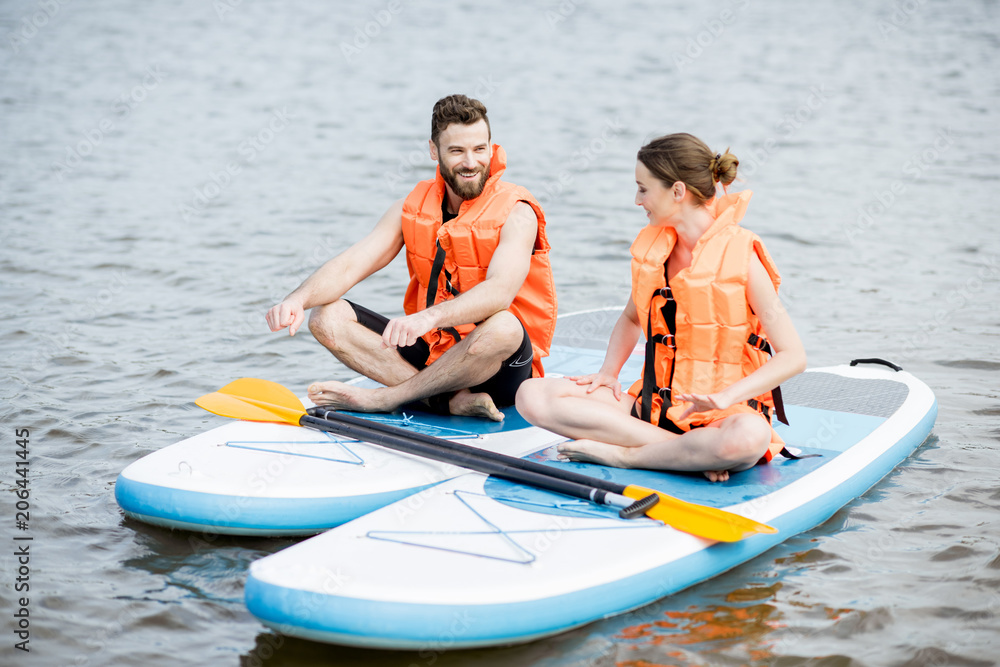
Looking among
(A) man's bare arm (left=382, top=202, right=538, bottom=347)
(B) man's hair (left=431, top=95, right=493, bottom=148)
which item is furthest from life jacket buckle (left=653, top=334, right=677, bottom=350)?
(B) man's hair (left=431, top=95, right=493, bottom=148)

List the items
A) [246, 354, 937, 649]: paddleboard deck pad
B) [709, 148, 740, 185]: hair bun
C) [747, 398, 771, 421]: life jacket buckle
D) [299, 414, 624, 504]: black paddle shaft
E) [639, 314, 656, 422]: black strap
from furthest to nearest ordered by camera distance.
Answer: [639, 314, 656, 422]: black strap < [747, 398, 771, 421]: life jacket buckle < [709, 148, 740, 185]: hair bun < [299, 414, 624, 504]: black paddle shaft < [246, 354, 937, 649]: paddleboard deck pad

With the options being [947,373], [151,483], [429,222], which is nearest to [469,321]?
[429,222]

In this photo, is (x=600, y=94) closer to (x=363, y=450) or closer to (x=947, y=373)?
(x=947, y=373)

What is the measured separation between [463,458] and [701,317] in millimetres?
941

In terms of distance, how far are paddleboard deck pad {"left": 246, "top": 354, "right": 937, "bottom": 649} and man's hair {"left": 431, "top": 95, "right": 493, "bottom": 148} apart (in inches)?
50.9

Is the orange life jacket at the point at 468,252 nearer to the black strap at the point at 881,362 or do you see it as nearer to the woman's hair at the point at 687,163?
the woman's hair at the point at 687,163

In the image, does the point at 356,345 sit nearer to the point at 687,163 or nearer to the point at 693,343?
the point at 693,343

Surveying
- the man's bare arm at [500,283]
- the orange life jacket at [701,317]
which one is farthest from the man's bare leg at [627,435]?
the man's bare arm at [500,283]

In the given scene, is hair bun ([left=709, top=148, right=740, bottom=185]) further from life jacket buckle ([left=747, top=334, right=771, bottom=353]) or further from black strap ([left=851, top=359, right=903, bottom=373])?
black strap ([left=851, top=359, right=903, bottom=373])

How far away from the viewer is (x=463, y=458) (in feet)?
11.4

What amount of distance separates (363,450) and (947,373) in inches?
131

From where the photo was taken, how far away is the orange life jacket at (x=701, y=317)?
3.31 m

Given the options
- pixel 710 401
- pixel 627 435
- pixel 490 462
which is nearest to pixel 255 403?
pixel 490 462

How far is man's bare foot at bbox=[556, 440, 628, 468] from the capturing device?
11.4 ft
